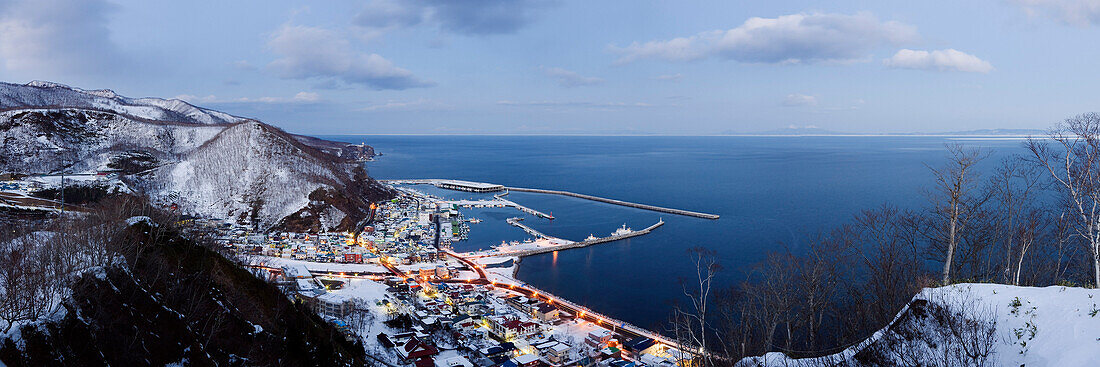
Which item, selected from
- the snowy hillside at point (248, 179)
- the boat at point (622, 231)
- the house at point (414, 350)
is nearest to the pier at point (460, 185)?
the snowy hillside at point (248, 179)

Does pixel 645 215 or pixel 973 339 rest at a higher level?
pixel 973 339

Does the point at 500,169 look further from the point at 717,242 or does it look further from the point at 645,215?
the point at 717,242

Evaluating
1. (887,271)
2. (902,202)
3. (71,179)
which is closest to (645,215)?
(902,202)

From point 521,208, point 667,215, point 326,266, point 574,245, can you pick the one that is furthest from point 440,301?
point 521,208

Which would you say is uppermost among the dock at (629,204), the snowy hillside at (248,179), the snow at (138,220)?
the snow at (138,220)

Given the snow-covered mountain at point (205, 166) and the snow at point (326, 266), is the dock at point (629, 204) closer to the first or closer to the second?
the snow-covered mountain at point (205, 166)

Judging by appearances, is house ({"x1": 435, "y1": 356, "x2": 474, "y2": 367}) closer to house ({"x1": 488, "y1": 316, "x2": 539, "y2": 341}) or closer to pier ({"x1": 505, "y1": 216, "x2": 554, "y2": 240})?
house ({"x1": 488, "y1": 316, "x2": 539, "y2": 341})
